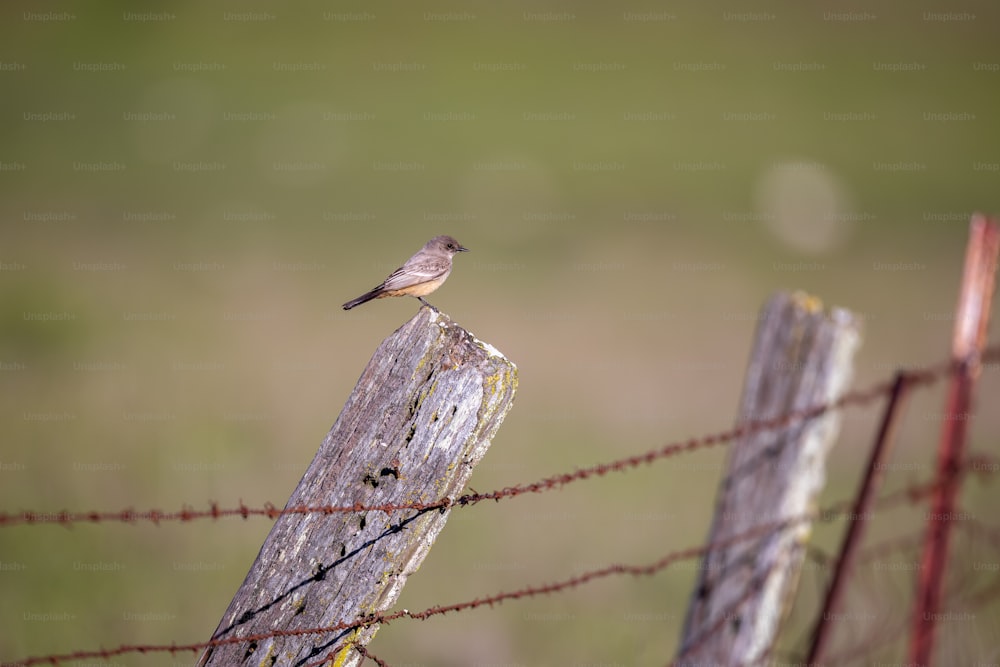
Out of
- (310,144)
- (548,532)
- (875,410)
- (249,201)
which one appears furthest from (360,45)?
(548,532)

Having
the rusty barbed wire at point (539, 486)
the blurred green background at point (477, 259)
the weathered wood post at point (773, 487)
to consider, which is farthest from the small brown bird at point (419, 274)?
the blurred green background at point (477, 259)

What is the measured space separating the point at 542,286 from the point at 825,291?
710cm

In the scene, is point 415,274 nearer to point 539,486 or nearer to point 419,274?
point 419,274

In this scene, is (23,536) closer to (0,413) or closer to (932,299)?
(0,413)

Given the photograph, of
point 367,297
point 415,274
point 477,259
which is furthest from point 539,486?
point 477,259

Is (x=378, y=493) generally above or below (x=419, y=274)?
Result: above

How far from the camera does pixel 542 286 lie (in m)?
21.2

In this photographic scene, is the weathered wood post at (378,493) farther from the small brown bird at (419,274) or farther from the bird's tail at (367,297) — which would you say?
the small brown bird at (419,274)

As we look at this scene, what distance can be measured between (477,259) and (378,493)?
1966 cm

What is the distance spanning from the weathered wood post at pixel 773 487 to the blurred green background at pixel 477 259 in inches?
11.1

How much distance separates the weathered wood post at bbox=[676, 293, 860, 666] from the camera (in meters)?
3.91

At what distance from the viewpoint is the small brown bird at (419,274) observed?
5.90 meters

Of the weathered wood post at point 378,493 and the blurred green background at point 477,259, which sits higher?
the weathered wood post at point 378,493

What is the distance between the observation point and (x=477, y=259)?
22484mm
